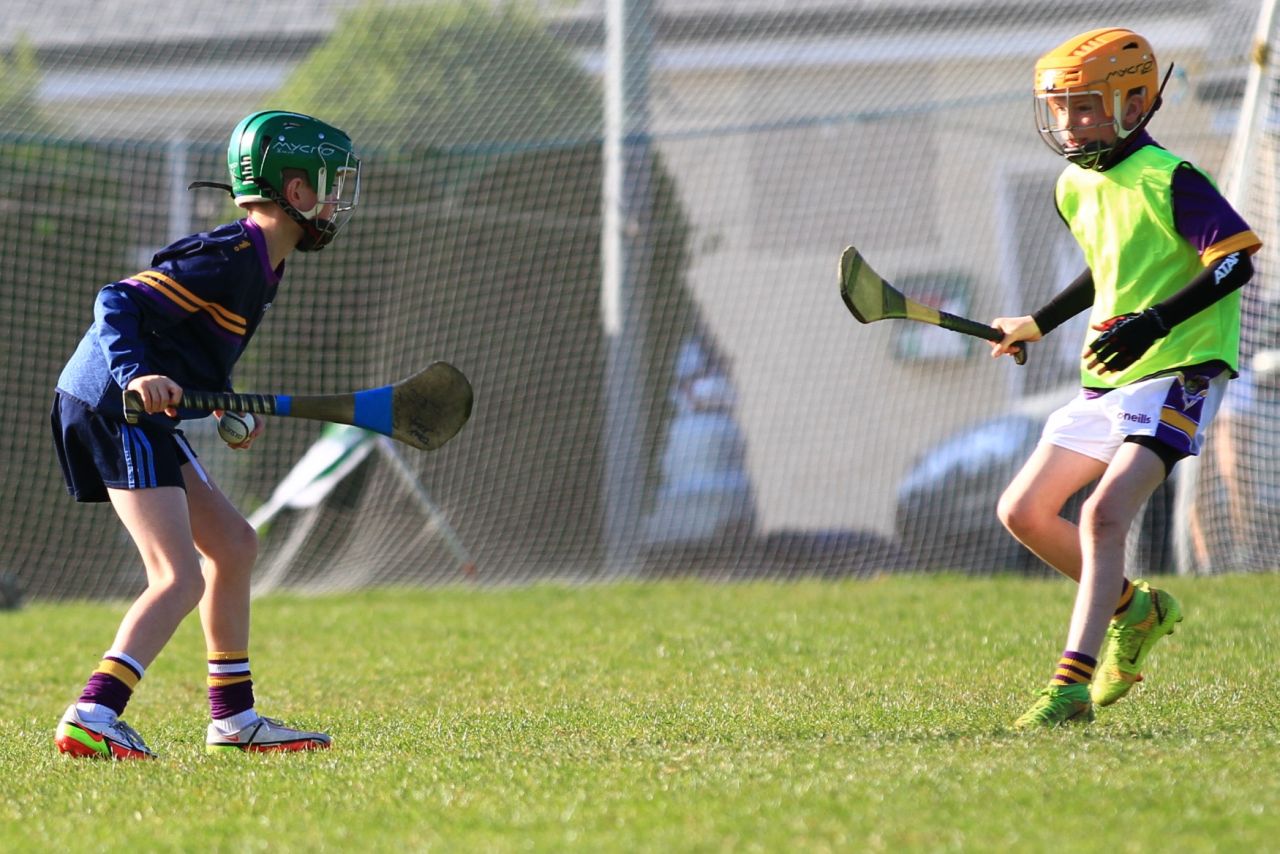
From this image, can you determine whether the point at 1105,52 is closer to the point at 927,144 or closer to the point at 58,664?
the point at 58,664

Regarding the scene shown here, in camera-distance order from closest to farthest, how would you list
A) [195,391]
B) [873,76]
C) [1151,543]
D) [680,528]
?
[195,391]
[1151,543]
[680,528]
[873,76]

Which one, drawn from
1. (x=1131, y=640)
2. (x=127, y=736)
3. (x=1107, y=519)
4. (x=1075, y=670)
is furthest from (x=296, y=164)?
(x=1131, y=640)

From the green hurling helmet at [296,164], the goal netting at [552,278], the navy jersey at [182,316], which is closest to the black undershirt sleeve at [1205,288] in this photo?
the green hurling helmet at [296,164]

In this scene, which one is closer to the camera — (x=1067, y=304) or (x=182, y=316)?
(x=182, y=316)

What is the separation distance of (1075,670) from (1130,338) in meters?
0.86

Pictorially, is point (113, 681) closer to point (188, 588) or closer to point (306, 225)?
point (188, 588)

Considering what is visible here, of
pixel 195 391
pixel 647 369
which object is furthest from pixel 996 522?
pixel 195 391

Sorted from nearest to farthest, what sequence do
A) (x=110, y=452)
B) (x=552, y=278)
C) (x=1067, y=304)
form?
(x=110, y=452) → (x=1067, y=304) → (x=552, y=278)

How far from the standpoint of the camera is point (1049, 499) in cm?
445

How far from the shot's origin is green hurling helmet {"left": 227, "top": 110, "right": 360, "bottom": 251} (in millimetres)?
4379

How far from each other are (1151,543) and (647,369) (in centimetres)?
375

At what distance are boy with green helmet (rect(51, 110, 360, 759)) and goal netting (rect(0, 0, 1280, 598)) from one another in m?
6.23

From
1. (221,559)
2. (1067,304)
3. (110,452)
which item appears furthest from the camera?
(1067,304)

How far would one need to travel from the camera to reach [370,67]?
39.9 ft
